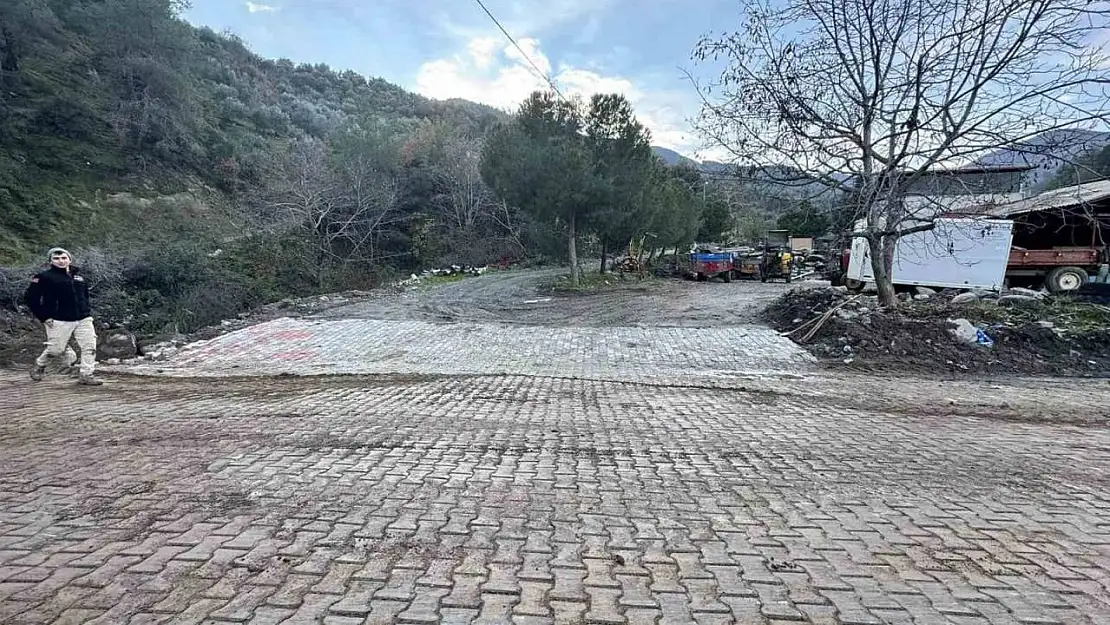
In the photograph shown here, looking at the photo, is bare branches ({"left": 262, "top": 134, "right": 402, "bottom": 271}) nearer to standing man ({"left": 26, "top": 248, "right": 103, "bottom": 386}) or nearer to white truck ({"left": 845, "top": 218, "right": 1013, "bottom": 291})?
standing man ({"left": 26, "top": 248, "right": 103, "bottom": 386})

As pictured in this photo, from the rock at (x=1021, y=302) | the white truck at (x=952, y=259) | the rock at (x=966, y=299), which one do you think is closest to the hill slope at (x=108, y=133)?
the rock at (x=966, y=299)

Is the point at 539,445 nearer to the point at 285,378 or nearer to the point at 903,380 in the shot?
the point at 285,378

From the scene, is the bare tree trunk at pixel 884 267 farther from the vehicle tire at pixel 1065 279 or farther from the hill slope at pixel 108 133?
the hill slope at pixel 108 133

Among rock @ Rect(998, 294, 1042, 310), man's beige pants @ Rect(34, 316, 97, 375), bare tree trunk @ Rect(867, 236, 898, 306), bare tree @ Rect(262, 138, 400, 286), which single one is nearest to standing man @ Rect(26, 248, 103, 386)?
man's beige pants @ Rect(34, 316, 97, 375)

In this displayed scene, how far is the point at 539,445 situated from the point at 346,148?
34.4m

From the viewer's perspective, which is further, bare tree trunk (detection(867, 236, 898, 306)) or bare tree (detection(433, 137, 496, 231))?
bare tree (detection(433, 137, 496, 231))

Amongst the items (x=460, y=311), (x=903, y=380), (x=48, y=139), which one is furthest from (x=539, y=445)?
(x=48, y=139)

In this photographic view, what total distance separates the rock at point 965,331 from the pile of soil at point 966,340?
0.22ft

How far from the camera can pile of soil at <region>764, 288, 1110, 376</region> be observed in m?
9.31

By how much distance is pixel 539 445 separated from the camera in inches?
186

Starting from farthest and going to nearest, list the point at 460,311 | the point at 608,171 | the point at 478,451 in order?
the point at 608,171, the point at 460,311, the point at 478,451

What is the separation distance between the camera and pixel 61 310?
7.43m

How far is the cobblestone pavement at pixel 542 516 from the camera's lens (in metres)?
2.41

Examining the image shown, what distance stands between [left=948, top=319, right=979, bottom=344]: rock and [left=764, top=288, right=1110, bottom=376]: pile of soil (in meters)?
0.07
